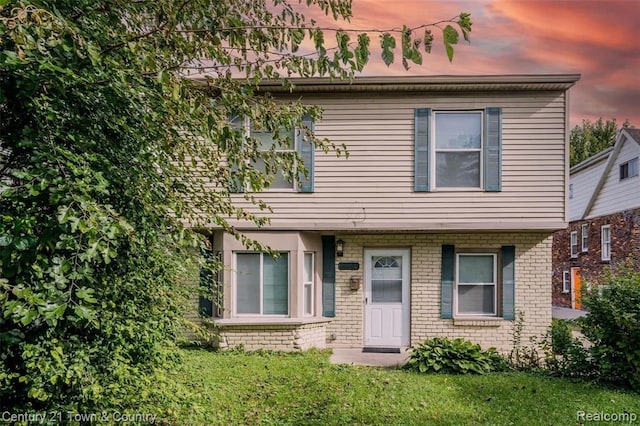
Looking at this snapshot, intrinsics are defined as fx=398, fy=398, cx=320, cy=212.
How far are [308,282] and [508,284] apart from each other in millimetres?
4249

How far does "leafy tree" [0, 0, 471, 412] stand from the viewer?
2244mm

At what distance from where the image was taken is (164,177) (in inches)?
135

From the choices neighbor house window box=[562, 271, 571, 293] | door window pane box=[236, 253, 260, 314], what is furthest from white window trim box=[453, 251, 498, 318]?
neighbor house window box=[562, 271, 571, 293]

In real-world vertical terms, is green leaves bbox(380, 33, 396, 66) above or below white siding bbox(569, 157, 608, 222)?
below

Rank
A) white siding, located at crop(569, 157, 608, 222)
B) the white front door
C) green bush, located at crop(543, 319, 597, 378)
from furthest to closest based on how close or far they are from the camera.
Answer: white siding, located at crop(569, 157, 608, 222) < the white front door < green bush, located at crop(543, 319, 597, 378)

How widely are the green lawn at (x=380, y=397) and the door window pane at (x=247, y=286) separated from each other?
1.55 metres

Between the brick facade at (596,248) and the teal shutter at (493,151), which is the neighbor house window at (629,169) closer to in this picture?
the brick facade at (596,248)

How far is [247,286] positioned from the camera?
324 inches

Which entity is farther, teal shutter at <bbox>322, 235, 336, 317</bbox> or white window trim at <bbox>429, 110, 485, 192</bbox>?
teal shutter at <bbox>322, 235, 336, 317</bbox>

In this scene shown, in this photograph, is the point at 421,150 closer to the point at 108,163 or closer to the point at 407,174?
the point at 407,174

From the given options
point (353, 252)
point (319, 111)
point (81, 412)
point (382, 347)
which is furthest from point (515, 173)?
point (81, 412)

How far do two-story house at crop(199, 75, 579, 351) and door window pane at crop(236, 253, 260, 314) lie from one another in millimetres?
21

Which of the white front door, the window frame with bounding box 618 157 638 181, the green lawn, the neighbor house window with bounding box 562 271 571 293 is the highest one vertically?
the window frame with bounding box 618 157 638 181

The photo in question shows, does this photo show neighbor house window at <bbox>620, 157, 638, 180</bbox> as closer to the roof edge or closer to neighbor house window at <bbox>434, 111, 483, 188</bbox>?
the roof edge
